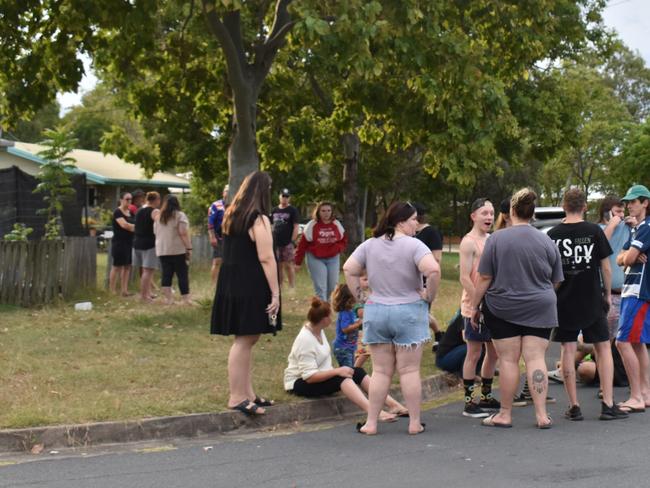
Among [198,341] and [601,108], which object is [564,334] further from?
[601,108]

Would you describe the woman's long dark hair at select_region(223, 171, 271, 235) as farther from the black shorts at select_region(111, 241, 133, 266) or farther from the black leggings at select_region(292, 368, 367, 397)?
the black shorts at select_region(111, 241, 133, 266)

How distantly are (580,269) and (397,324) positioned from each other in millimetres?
1781

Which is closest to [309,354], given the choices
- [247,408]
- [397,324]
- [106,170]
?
[247,408]

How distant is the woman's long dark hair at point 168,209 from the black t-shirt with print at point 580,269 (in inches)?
299

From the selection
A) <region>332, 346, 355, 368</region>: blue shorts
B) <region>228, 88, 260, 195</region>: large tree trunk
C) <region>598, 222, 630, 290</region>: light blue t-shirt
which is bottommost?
<region>332, 346, 355, 368</region>: blue shorts

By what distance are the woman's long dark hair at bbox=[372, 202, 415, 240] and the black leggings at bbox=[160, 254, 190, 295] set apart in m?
7.31

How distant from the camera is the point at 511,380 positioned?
747 cm

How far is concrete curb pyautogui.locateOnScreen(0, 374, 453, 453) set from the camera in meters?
6.83

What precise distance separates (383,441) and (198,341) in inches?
182

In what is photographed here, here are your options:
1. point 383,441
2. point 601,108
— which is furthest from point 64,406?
point 601,108

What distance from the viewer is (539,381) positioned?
7410 millimetres

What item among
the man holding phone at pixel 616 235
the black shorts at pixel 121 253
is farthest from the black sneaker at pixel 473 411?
the black shorts at pixel 121 253

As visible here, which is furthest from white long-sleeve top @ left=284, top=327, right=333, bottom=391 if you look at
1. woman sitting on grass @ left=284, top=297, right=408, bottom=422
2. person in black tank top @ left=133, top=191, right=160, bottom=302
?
person in black tank top @ left=133, top=191, right=160, bottom=302

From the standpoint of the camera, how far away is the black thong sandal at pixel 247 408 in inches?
300
